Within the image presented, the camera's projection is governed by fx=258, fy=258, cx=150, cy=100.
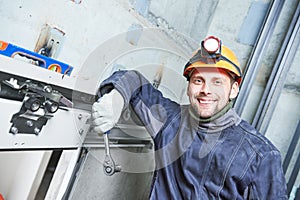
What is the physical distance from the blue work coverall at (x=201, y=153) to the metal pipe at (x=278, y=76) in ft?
2.93

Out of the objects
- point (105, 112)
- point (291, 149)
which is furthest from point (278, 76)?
point (105, 112)

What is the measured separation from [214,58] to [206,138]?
10.5 inches

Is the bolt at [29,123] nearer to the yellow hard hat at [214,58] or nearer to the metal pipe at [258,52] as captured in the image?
the yellow hard hat at [214,58]

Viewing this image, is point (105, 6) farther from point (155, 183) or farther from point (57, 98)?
point (155, 183)

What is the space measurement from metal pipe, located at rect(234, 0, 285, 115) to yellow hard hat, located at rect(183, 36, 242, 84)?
90 centimetres

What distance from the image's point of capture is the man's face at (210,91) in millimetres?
862

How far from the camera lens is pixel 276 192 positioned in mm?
776

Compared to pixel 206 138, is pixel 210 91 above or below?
above

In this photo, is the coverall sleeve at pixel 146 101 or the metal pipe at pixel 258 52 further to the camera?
the metal pipe at pixel 258 52

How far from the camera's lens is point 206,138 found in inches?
34.3

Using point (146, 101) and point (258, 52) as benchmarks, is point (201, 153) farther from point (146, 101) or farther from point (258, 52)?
point (258, 52)

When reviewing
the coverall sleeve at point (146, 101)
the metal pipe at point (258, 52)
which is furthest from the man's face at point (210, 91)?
the metal pipe at point (258, 52)

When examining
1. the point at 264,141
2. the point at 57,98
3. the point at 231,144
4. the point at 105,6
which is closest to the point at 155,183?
the point at 231,144

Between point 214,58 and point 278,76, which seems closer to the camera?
point 214,58
